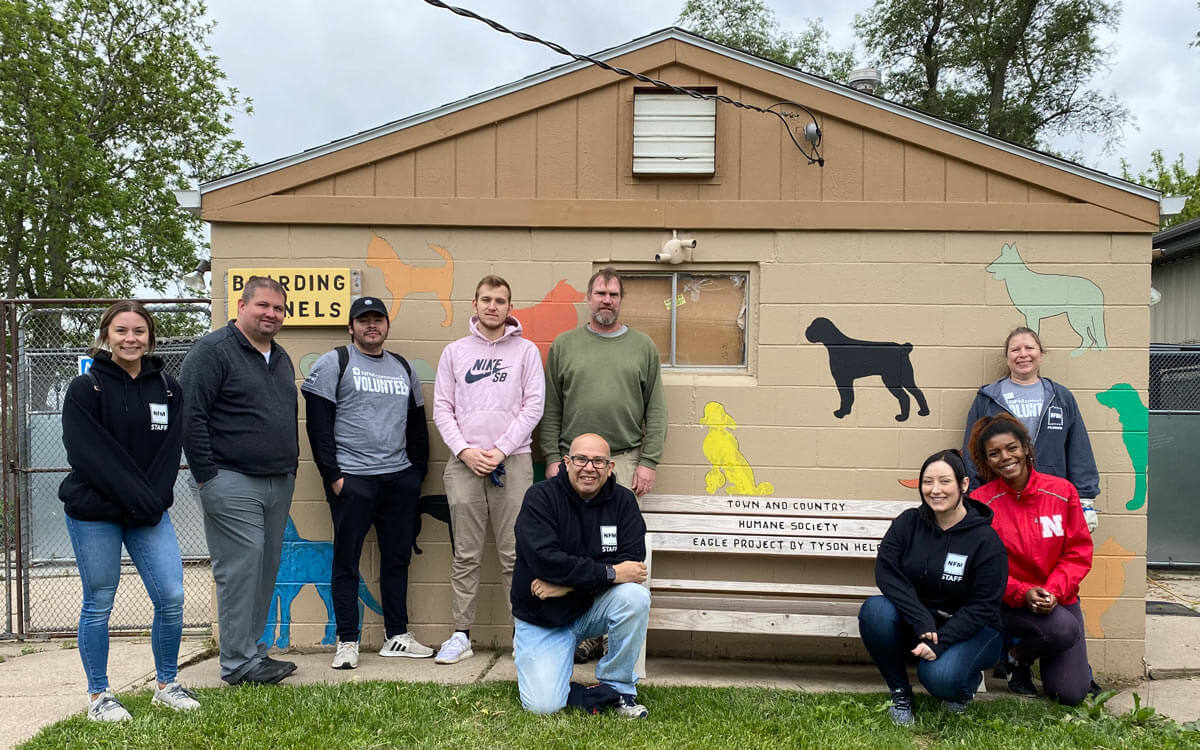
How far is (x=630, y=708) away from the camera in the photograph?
3.85m

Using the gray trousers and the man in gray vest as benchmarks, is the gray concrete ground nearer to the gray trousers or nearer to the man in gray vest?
the gray trousers

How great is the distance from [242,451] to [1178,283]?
1081cm

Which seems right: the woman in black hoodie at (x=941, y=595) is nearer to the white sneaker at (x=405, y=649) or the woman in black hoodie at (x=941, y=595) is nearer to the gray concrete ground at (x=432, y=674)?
the gray concrete ground at (x=432, y=674)

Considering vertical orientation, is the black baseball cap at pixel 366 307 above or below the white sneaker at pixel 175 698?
above

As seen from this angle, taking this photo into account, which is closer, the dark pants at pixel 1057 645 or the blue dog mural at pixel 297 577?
the dark pants at pixel 1057 645

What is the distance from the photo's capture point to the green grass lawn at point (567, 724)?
11.4 feet

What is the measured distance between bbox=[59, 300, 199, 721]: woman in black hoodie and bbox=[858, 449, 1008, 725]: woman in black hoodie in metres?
3.21

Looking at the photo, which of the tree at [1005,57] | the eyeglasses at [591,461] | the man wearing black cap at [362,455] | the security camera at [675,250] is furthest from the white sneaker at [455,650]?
the tree at [1005,57]

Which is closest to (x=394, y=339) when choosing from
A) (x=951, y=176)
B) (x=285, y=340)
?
(x=285, y=340)

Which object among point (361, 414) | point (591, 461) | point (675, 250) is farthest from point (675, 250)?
point (361, 414)

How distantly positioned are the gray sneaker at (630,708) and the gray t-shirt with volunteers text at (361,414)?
5.88ft

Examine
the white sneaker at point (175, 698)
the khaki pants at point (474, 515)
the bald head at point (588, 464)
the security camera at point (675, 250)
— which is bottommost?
the white sneaker at point (175, 698)

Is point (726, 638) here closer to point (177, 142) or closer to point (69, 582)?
point (69, 582)

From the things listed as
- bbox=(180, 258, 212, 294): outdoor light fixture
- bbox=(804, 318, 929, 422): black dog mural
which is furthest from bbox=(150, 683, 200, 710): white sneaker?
bbox=(804, 318, 929, 422): black dog mural
